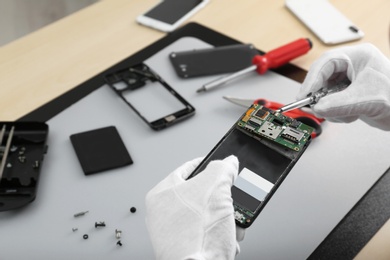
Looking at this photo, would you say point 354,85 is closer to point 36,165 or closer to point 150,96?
point 150,96

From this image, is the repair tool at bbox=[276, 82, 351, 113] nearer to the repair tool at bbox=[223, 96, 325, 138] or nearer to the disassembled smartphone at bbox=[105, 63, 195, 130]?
the repair tool at bbox=[223, 96, 325, 138]

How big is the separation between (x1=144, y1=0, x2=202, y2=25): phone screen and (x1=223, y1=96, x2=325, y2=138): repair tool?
0.37 meters

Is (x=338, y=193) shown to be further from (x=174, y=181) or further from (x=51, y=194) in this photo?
(x=51, y=194)

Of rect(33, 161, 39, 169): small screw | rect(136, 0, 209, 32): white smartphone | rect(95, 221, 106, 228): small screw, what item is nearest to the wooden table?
rect(136, 0, 209, 32): white smartphone

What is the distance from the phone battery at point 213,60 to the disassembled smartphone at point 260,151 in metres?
0.34

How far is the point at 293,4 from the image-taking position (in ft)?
4.60

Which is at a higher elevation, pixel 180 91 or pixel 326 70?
pixel 326 70

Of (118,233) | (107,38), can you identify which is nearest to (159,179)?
(118,233)

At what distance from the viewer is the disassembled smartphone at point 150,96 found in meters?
1.07

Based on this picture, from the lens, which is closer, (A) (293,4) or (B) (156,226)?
(B) (156,226)

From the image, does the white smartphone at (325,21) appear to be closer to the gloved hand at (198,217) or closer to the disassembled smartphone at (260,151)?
the disassembled smartphone at (260,151)

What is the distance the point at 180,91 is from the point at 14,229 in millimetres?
480

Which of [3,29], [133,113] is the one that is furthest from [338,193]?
[3,29]

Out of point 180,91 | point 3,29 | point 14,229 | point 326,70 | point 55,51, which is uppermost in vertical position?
point 326,70
